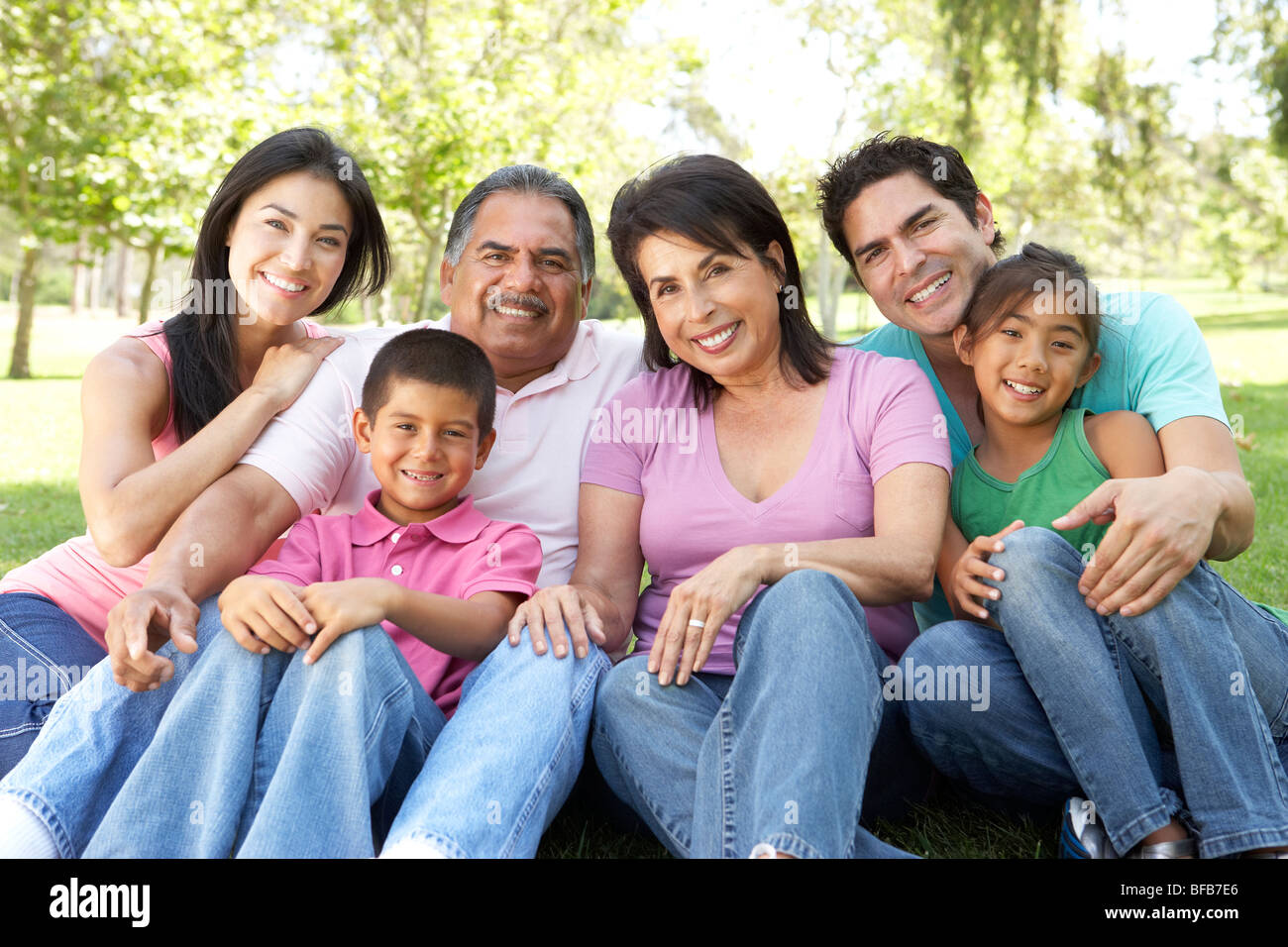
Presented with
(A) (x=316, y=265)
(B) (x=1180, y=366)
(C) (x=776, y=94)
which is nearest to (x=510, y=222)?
(A) (x=316, y=265)

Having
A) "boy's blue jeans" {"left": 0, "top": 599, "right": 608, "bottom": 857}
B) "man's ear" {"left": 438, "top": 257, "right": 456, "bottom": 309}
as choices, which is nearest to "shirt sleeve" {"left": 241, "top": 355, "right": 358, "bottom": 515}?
"man's ear" {"left": 438, "top": 257, "right": 456, "bottom": 309}

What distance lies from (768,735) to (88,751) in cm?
141

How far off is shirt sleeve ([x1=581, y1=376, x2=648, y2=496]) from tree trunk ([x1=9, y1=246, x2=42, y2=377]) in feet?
50.6

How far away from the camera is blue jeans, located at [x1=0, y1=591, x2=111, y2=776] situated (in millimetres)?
2559

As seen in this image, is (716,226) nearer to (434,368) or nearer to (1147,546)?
(434,368)

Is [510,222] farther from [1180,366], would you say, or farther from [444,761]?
[1180,366]

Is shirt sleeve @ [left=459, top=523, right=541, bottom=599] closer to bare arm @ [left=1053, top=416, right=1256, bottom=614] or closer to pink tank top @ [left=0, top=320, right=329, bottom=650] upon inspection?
pink tank top @ [left=0, top=320, right=329, bottom=650]

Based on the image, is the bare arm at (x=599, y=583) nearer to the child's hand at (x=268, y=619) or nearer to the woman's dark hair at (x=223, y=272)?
the child's hand at (x=268, y=619)

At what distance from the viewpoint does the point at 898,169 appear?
10.5ft

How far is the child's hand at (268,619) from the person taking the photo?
2250 mm

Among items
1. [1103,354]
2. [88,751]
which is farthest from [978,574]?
[88,751]

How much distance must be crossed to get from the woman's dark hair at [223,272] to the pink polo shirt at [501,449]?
25 cm

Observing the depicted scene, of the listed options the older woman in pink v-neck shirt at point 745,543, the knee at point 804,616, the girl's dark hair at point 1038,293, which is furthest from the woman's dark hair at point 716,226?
the knee at point 804,616
